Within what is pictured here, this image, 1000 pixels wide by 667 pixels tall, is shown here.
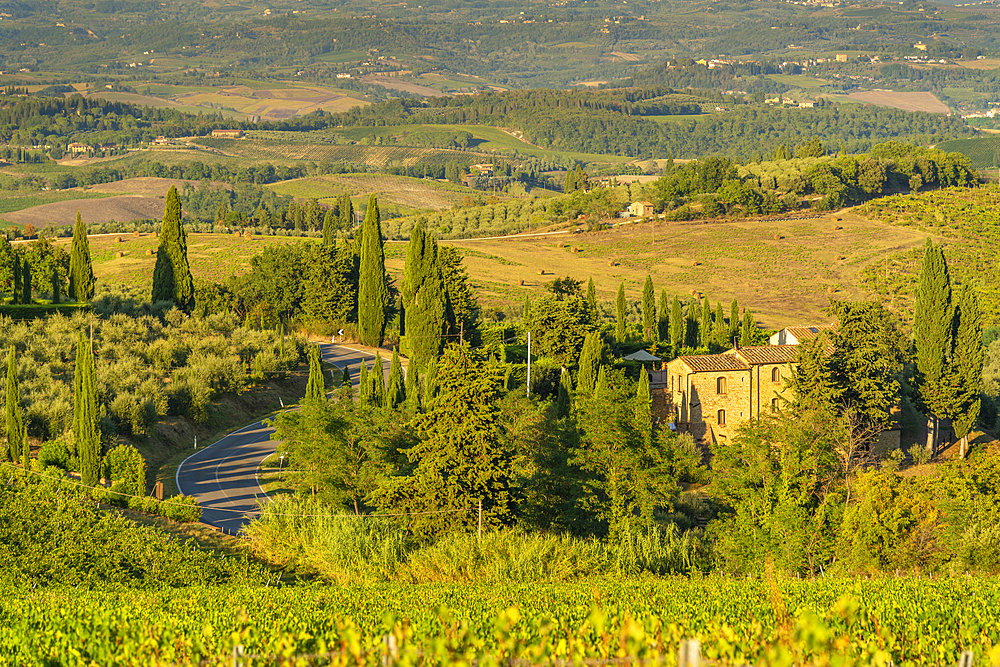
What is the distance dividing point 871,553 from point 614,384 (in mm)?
16710

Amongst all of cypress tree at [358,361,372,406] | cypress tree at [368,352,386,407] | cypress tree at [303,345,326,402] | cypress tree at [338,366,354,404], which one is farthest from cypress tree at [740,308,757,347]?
cypress tree at [303,345,326,402]

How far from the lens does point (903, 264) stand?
376 feet

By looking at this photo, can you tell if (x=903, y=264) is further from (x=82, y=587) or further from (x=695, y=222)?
(x=82, y=587)

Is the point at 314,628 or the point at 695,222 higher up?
the point at 314,628

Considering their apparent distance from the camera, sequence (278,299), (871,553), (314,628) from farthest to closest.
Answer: (278,299) < (871,553) < (314,628)

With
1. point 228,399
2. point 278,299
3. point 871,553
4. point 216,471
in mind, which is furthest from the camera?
point 278,299

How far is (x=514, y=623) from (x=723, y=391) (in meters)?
38.6

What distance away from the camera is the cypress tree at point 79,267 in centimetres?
5684

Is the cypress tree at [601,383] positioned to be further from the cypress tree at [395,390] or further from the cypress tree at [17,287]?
the cypress tree at [17,287]

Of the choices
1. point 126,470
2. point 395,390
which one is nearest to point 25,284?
point 395,390

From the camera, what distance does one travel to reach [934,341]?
57.7 metres

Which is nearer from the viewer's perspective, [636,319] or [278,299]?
[278,299]

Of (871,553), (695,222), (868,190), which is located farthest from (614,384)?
(868,190)

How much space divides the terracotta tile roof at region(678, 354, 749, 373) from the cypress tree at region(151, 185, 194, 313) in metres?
29.3
